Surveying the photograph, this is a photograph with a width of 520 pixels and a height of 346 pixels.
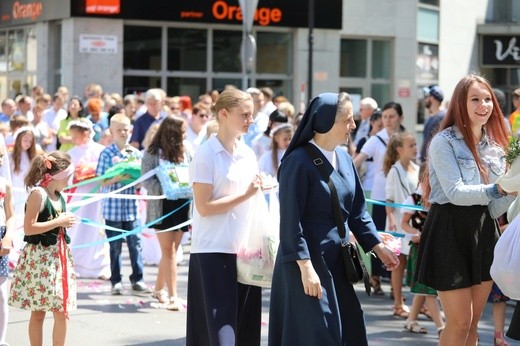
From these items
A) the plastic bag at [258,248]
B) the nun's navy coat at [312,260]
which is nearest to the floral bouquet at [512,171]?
the nun's navy coat at [312,260]

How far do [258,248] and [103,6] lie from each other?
20.4 meters

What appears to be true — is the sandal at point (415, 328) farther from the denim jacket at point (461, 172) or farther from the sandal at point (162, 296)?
the denim jacket at point (461, 172)

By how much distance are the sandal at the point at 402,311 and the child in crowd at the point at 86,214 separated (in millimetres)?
3565

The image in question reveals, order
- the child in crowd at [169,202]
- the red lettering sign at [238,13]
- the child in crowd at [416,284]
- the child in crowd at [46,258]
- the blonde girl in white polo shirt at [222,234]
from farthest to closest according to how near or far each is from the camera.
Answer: the red lettering sign at [238,13] → the child in crowd at [169,202] → the child in crowd at [416,284] → the child in crowd at [46,258] → the blonde girl in white polo shirt at [222,234]

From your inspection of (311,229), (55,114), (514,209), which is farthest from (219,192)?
(55,114)

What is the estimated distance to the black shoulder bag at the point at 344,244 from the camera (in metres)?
6.17

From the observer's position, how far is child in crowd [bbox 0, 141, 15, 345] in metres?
8.12

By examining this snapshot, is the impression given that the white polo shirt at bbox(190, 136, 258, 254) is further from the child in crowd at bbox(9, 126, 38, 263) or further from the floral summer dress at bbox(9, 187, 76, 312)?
the child in crowd at bbox(9, 126, 38, 263)

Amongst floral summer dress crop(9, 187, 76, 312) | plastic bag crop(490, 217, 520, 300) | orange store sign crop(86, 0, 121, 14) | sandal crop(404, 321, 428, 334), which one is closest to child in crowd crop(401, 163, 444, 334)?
sandal crop(404, 321, 428, 334)

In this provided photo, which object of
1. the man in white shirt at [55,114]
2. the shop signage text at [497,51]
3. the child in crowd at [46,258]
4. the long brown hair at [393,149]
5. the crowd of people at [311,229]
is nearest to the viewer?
the crowd of people at [311,229]

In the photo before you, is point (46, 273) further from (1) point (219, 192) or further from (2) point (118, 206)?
(2) point (118, 206)

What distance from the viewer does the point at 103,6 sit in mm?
26625

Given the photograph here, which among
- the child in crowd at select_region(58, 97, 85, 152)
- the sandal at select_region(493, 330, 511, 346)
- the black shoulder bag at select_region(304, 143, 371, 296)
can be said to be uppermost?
the child in crowd at select_region(58, 97, 85, 152)

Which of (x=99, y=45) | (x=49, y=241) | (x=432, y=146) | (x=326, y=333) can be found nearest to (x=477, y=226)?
(x=432, y=146)
